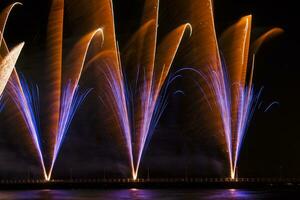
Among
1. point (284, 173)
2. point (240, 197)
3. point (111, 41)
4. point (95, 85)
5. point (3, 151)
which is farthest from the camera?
point (284, 173)

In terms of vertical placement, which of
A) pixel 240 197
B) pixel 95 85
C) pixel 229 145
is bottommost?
pixel 240 197

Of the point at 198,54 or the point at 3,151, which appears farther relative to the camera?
the point at 3,151

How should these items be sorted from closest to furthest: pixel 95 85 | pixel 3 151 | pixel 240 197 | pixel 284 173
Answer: pixel 240 197 < pixel 95 85 < pixel 3 151 < pixel 284 173

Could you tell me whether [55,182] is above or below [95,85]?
below

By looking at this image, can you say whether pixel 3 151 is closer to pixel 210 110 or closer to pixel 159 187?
pixel 159 187

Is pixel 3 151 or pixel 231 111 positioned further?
pixel 3 151

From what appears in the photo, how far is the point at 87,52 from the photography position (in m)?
46.1

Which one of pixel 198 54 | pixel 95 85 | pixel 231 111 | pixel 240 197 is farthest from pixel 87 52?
pixel 240 197

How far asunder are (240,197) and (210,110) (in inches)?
348

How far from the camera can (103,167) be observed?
52.5 metres

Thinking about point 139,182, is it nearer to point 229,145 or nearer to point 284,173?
point 229,145

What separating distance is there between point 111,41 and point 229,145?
10.5m

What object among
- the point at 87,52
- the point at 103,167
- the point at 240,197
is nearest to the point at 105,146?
the point at 103,167

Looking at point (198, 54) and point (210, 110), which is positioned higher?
point (198, 54)
